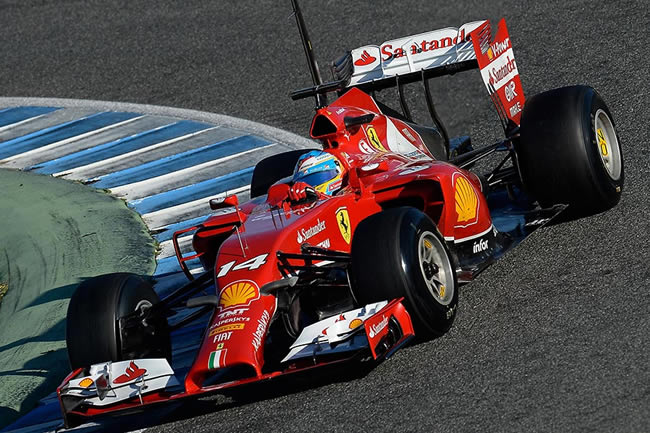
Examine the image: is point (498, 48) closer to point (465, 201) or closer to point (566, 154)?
point (566, 154)

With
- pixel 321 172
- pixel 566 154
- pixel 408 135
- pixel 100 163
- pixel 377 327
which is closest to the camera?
pixel 377 327

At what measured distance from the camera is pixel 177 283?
848 centimetres

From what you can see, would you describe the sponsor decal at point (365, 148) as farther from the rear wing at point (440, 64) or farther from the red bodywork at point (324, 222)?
the rear wing at point (440, 64)

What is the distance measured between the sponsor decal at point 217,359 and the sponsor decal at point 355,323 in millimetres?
695

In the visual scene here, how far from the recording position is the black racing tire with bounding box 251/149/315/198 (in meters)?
8.47

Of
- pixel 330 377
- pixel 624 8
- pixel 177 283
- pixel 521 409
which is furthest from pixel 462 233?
pixel 624 8

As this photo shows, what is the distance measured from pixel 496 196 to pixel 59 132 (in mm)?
6239

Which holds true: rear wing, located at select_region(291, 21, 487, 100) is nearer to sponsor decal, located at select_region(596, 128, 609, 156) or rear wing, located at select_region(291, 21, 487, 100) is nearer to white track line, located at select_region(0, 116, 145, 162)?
sponsor decal, located at select_region(596, 128, 609, 156)

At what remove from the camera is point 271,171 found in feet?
27.9

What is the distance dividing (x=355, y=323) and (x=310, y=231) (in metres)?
0.96

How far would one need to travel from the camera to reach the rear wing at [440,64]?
27.1 ft

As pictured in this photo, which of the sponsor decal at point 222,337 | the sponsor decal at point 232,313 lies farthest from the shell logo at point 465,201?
the sponsor decal at point 222,337

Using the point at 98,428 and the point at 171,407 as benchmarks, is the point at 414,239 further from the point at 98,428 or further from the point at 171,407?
the point at 98,428

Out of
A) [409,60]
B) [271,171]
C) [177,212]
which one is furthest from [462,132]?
[177,212]
